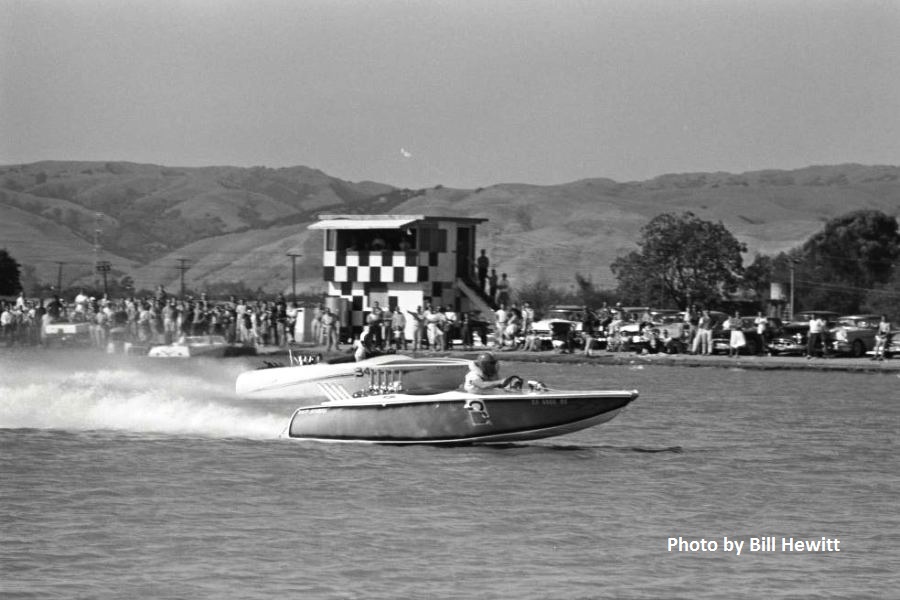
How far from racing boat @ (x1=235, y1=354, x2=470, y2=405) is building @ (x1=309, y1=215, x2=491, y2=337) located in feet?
73.2

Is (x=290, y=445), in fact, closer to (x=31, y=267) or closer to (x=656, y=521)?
(x=656, y=521)

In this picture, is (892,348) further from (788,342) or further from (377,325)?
(377,325)

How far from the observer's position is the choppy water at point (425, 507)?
49.2 feet

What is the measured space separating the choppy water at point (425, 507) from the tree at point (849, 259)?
5154 cm

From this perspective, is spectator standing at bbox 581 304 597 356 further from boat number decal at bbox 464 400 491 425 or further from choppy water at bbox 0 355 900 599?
boat number decal at bbox 464 400 491 425

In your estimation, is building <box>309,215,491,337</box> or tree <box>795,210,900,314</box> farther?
tree <box>795,210,900,314</box>

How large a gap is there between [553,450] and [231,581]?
9480mm

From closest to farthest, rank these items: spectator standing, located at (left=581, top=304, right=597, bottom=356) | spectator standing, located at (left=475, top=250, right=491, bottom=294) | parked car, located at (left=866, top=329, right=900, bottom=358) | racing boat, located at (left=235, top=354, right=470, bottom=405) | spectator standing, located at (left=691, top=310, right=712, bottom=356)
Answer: racing boat, located at (left=235, top=354, right=470, bottom=405) → parked car, located at (left=866, top=329, right=900, bottom=358) → spectator standing, located at (left=691, top=310, right=712, bottom=356) → spectator standing, located at (left=581, top=304, right=597, bottom=356) → spectator standing, located at (left=475, top=250, right=491, bottom=294)

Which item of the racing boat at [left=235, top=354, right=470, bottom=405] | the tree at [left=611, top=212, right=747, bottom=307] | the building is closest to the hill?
the tree at [left=611, top=212, right=747, bottom=307]

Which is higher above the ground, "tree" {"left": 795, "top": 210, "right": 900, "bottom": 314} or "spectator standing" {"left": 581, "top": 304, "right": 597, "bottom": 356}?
"tree" {"left": 795, "top": 210, "right": 900, "bottom": 314}

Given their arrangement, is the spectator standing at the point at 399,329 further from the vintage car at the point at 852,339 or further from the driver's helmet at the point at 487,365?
the driver's helmet at the point at 487,365

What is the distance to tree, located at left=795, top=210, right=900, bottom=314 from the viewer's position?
80.7 meters

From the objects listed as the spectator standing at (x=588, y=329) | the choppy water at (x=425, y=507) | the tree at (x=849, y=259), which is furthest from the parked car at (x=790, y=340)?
the tree at (x=849, y=259)

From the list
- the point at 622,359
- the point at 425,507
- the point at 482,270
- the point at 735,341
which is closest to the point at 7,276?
the point at 482,270
